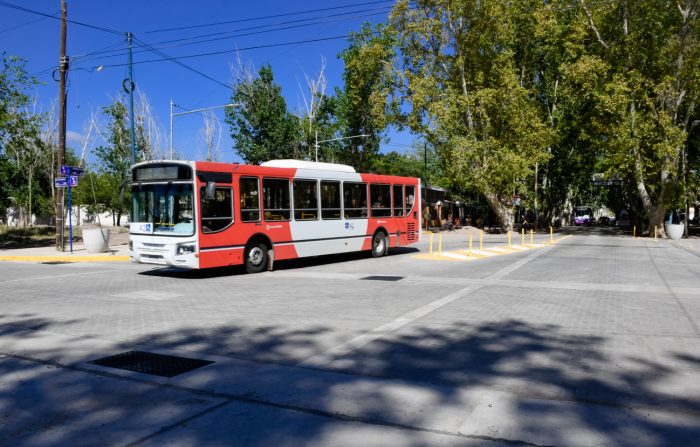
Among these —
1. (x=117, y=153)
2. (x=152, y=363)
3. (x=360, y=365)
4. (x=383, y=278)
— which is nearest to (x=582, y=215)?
(x=117, y=153)

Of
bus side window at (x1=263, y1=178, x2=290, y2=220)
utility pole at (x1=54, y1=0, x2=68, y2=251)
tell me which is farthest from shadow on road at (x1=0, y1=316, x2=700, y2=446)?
utility pole at (x1=54, y1=0, x2=68, y2=251)

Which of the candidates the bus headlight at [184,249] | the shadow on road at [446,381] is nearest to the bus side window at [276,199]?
the bus headlight at [184,249]

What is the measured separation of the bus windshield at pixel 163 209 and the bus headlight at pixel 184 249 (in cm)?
28

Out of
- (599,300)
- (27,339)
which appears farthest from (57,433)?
(599,300)

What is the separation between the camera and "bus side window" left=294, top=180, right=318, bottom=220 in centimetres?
1563

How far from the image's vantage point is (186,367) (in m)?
5.61

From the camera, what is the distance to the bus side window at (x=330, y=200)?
16561 mm

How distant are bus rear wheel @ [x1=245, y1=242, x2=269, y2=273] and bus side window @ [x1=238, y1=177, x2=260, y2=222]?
0.74m

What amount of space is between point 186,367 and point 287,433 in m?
2.10

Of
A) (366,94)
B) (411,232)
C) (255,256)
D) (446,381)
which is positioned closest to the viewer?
(446,381)

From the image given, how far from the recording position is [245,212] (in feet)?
46.2

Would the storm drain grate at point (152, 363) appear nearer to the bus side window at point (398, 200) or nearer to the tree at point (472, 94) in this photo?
the bus side window at point (398, 200)

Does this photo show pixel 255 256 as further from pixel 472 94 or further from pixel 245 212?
pixel 472 94

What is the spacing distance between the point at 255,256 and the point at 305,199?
7.89 ft
